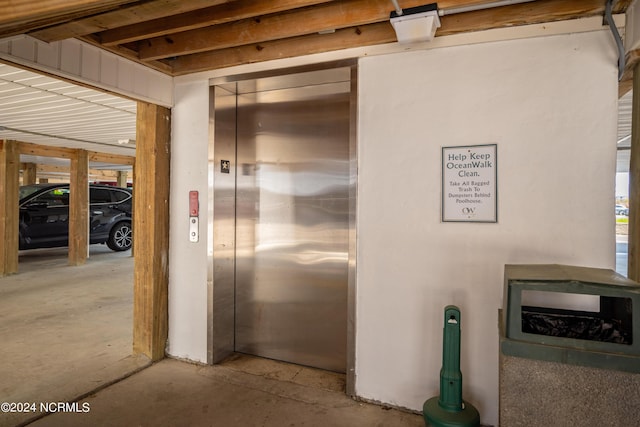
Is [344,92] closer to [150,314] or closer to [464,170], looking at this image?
[464,170]

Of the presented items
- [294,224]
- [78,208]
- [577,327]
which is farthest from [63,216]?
[577,327]

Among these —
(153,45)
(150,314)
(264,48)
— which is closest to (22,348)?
(150,314)

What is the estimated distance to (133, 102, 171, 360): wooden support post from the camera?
2.93 meters

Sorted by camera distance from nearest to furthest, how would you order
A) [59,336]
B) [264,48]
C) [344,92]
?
[264,48], [344,92], [59,336]

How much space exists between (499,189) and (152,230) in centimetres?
242

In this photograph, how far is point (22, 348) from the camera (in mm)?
3250

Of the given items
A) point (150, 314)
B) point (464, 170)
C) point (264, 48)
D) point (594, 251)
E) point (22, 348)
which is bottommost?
point (22, 348)

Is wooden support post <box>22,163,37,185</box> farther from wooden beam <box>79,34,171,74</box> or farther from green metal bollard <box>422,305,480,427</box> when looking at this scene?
green metal bollard <box>422,305,480,427</box>

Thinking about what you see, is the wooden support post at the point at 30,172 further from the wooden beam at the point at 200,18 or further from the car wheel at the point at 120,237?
the wooden beam at the point at 200,18

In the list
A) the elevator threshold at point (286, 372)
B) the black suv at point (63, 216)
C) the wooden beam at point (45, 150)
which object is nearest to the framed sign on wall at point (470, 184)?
the elevator threshold at point (286, 372)

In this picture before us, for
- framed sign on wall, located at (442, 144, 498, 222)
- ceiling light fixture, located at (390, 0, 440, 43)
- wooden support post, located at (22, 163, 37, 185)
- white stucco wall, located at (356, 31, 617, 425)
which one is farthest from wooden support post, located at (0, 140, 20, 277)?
framed sign on wall, located at (442, 144, 498, 222)

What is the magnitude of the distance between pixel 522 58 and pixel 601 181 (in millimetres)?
769

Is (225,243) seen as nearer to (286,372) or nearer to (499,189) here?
(286,372)

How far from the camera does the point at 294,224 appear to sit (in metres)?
3.04
